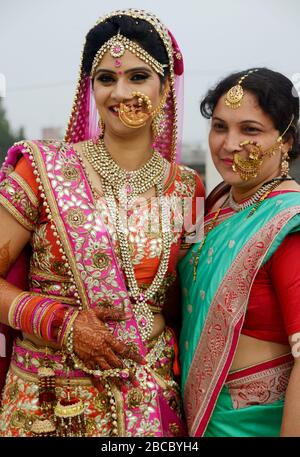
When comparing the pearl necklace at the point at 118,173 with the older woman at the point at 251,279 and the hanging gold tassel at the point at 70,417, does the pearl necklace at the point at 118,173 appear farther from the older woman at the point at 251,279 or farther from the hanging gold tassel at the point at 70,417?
the hanging gold tassel at the point at 70,417

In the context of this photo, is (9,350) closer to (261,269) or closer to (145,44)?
(261,269)

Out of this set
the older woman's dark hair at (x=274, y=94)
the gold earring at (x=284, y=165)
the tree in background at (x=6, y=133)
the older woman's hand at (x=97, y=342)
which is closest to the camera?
the older woman's hand at (x=97, y=342)

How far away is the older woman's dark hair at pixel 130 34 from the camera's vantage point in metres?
1.79

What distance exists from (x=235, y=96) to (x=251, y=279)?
1.94ft

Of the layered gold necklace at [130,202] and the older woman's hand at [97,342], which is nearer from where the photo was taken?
the older woman's hand at [97,342]

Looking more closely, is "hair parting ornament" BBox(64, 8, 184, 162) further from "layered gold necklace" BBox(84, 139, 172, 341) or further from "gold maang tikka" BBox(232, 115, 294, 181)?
"gold maang tikka" BBox(232, 115, 294, 181)

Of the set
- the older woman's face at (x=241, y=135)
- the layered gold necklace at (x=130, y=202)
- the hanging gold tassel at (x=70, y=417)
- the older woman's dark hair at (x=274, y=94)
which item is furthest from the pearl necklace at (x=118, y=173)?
the hanging gold tassel at (x=70, y=417)

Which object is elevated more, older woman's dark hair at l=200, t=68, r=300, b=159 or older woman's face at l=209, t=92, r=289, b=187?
older woman's dark hair at l=200, t=68, r=300, b=159

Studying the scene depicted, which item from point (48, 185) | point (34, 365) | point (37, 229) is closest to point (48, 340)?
point (34, 365)

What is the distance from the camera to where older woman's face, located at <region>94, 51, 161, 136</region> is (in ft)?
5.79

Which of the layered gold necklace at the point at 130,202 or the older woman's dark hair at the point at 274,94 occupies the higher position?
the older woman's dark hair at the point at 274,94

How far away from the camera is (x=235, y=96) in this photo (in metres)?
1.76

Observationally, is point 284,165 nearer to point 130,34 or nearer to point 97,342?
point 130,34

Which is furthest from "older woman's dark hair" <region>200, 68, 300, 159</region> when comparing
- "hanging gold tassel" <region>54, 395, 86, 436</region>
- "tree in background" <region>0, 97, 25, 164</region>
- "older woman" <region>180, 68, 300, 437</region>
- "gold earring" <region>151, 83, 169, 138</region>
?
"tree in background" <region>0, 97, 25, 164</region>
